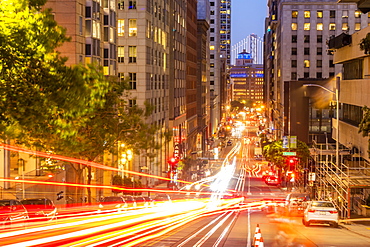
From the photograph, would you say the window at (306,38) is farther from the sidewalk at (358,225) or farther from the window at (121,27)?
the sidewalk at (358,225)

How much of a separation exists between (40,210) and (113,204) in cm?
644

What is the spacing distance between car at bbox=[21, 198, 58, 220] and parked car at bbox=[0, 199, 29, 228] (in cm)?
62

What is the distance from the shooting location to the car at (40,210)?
977 inches

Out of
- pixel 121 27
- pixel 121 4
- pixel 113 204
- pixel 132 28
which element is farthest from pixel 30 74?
pixel 121 27

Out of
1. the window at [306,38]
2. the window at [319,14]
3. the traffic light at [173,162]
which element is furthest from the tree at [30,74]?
the window at [319,14]

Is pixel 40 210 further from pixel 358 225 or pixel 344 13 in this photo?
pixel 344 13

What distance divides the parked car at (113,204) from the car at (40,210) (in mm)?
3119

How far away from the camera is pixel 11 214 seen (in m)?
23.2

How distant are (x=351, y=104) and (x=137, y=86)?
3068cm

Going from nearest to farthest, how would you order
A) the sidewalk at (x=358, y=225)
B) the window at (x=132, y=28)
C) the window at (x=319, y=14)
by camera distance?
1. the sidewalk at (x=358, y=225)
2. the window at (x=132, y=28)
3. the window at (x=319, y=14)

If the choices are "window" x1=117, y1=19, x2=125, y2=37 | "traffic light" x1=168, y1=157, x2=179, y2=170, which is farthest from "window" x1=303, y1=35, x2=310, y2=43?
"window" x1=117, y1=19, x2=125, y2=37

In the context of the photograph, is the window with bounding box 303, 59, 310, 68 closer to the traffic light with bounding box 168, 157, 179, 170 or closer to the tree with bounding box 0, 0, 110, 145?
the traffic light with bounding box 168, 157, 179, 170

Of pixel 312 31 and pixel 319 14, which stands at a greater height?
pixel 319 14

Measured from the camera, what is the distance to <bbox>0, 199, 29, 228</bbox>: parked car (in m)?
22.2
